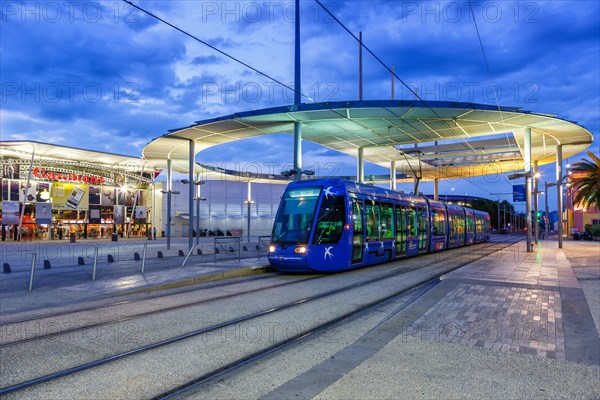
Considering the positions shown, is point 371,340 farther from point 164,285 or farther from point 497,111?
point 497,111

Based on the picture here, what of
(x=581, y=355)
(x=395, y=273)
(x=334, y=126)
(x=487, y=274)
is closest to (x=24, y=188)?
(x=334, y=126)

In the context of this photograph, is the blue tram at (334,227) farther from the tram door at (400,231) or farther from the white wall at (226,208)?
the white wall at (226,208)

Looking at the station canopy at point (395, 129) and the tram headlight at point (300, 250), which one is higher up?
the station canopy at point (395, 129)

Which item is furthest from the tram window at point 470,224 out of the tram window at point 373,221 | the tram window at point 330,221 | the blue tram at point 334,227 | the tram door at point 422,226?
the tram window at point 330,221

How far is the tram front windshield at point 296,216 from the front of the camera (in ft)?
45.5

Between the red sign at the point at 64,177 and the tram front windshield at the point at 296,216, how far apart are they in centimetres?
3957

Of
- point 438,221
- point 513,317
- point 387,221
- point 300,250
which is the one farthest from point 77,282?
point 438,221

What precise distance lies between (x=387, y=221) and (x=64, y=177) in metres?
41.4

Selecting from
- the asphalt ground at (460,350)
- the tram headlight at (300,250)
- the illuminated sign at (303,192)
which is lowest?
the asphalt ground at (460,350)

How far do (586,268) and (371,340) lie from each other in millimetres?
14513

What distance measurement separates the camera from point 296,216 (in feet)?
46.6

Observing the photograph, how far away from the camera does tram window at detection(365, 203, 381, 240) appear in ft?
52.4

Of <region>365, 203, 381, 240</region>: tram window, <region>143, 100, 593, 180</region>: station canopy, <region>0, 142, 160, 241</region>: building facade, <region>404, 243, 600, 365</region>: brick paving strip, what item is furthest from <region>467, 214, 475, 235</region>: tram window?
<region>0, 142, 160, 241</region>: building facade

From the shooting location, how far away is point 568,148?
107ft
